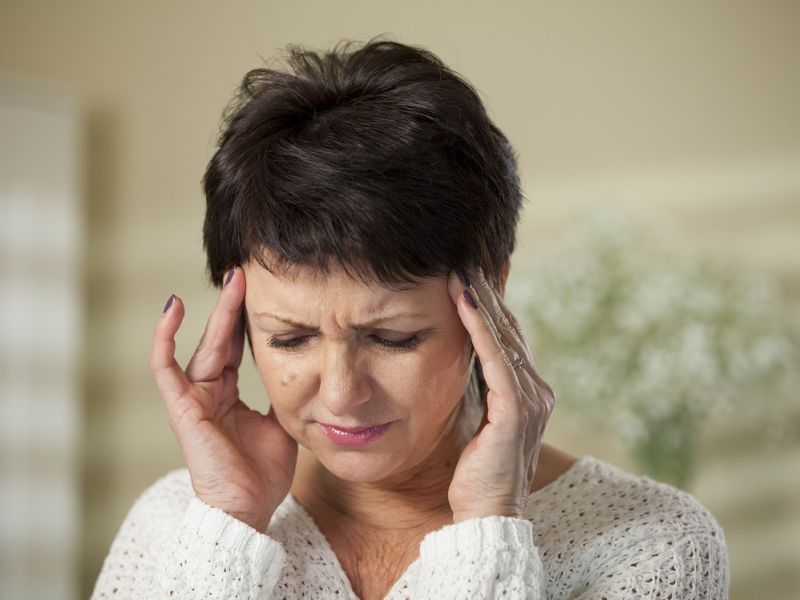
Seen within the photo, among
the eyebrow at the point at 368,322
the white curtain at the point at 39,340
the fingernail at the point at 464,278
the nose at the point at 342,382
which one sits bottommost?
the white curtain at the point at 39,340

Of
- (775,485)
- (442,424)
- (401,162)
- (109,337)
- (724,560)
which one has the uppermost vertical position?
(401,162)

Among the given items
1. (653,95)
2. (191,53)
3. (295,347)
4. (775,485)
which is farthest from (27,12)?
(775,485)

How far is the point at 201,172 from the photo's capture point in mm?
3256

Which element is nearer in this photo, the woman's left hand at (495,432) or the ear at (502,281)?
the woman's left hand at (495,432)

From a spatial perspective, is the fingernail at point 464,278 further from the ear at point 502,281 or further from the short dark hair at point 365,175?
the ear at point 502,281

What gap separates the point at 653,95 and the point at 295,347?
235 centimetres

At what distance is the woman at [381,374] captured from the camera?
3.96 ft

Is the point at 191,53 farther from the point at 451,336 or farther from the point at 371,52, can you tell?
the point at 451,336

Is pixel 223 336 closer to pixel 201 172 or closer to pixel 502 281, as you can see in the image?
pixel 502 281

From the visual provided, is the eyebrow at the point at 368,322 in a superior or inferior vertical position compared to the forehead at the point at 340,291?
inferior

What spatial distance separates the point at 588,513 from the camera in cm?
140

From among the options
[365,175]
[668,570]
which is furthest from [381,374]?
[668,570]

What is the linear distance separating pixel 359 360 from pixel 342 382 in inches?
1.6

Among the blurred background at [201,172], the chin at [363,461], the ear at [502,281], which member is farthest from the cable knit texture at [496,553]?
the blurred background at [201,172]
